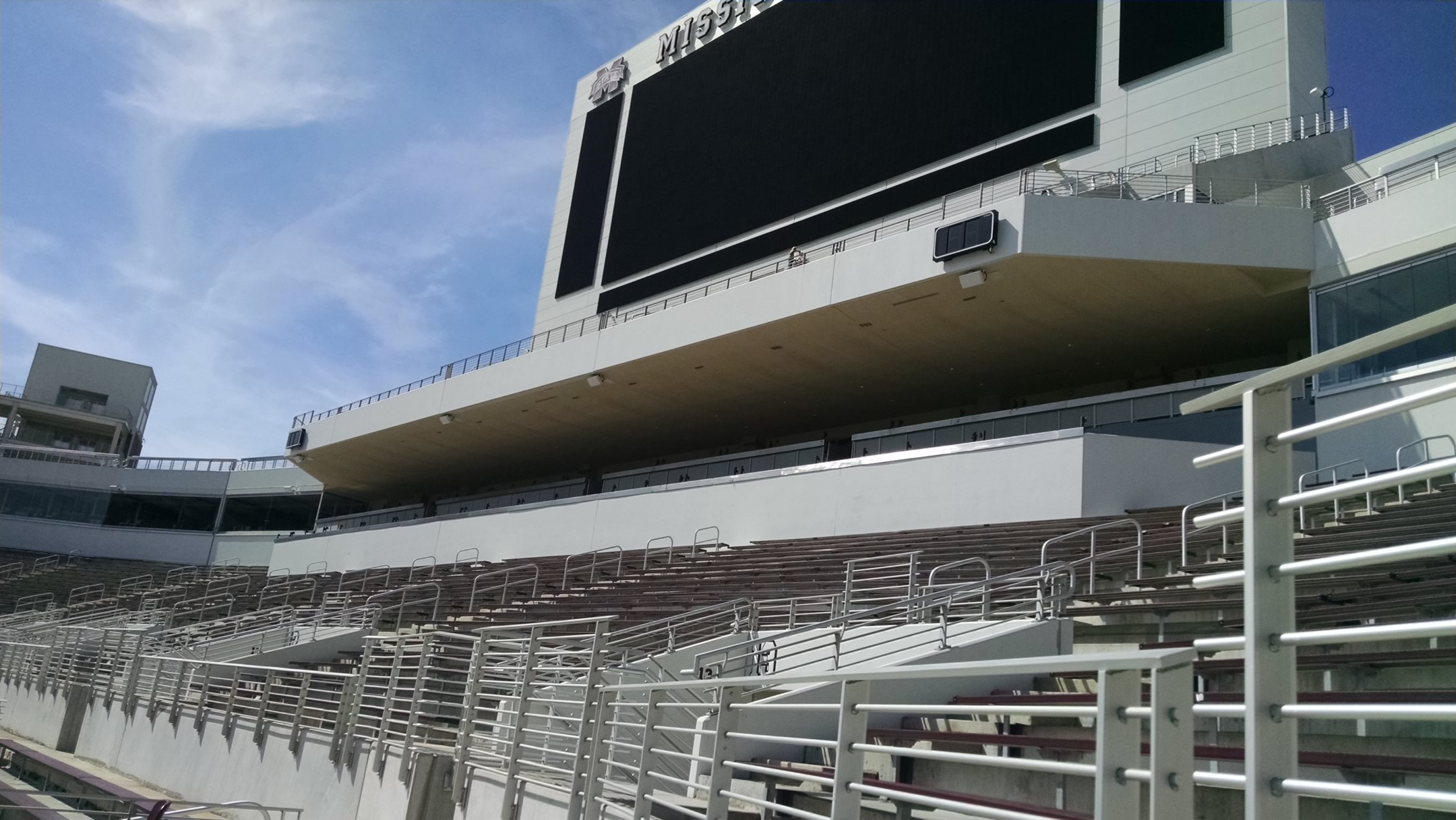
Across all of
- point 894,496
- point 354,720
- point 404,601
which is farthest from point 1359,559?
point 404,601

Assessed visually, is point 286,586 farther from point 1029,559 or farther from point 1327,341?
point 1327,341

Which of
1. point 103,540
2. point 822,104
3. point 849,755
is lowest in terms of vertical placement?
point 849,755

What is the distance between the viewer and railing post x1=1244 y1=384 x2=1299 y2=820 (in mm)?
1900

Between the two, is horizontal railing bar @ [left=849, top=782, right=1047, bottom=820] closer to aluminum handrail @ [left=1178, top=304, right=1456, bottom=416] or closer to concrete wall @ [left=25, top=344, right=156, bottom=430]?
aluminum handrail @ [left=1178, top=304, right=1456, bottom=416]

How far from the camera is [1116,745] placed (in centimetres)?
228

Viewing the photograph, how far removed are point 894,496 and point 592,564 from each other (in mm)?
5471

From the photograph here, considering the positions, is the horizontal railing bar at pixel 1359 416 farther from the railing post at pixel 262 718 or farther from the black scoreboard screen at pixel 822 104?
the black scoreboard screen at pixel 822 104

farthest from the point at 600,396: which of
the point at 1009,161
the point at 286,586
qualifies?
the point at 1009,161

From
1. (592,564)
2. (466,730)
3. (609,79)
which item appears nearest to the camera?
(466,730)

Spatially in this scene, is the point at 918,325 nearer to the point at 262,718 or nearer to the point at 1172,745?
the point at 262,718

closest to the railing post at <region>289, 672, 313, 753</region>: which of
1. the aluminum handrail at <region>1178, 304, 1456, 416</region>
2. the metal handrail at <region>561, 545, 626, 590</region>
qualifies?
the metal handrail at <region>561, 545, 626, 590</region>

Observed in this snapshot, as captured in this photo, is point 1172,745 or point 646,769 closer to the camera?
point 1172,745

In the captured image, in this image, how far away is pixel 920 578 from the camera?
11.9 m

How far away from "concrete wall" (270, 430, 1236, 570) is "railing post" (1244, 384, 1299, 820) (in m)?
13.4
